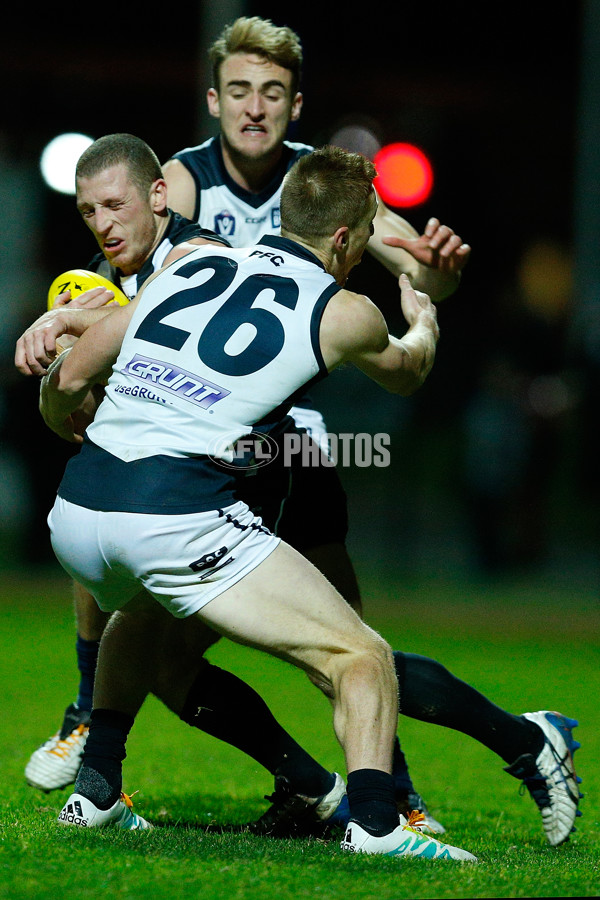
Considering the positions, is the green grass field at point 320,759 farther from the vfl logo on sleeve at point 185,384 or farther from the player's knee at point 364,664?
the vfl logo on sleeve at point 185,384

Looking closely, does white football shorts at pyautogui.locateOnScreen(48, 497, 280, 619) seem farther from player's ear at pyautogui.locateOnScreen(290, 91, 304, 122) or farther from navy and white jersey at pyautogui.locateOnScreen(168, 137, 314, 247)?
player's ear at pyautogui.locateOnScreen(290, 91, 304, 122)

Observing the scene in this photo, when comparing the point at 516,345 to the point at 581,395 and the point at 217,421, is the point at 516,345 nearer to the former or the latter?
the point at 581,395

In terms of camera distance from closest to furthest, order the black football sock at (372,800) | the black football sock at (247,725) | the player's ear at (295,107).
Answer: the black football sock at (372,800), the black football sock at (247,725), the player's ear at (295,107)

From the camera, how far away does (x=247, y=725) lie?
479cm

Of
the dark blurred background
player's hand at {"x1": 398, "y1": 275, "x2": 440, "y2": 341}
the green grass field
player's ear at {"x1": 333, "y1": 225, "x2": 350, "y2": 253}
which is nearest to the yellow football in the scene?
player's ear at {"x1": 333, "y1": 225, "x2": 350, "y2": 253}

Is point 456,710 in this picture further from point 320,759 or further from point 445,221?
point 445,221

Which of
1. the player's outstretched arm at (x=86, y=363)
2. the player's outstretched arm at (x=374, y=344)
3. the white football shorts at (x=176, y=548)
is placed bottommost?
the white football shorts at (x=176, y=548)

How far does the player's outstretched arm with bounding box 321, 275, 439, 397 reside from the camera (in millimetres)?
4090

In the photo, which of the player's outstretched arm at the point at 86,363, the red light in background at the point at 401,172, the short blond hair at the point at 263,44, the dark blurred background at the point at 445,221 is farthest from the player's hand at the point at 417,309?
the red light in background at the point at 401,172

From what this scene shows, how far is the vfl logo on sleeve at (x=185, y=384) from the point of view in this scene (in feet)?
13.2

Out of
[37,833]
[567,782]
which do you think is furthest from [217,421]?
[567,782]

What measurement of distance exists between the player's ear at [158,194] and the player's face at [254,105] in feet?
2.59

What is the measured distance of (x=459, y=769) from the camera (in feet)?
21.9

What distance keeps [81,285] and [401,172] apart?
1212cm
